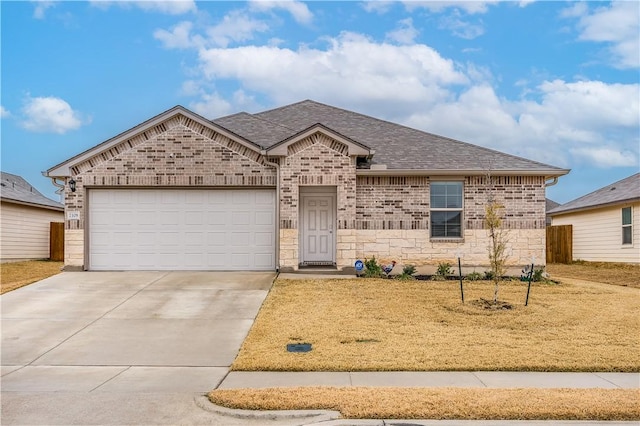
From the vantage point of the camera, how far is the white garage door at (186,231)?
59.9 ft

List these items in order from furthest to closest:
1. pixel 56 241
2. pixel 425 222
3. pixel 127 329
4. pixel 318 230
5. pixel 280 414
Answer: pixel 56 241, pixel 318 230, pixel 425 222, pixel 127 329, pixel 280 414

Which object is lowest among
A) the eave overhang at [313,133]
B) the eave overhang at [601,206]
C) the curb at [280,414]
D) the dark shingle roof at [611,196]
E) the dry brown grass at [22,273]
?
the curb at [280,414]

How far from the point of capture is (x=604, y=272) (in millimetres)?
23078

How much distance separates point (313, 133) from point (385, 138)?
4.27 metres

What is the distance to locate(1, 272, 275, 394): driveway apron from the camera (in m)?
8.59

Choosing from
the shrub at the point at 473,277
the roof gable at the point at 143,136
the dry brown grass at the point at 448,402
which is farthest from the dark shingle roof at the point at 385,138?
the dry brown grass at the point at 448,402

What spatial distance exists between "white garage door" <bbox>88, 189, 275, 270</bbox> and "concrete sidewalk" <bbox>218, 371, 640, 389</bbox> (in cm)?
955

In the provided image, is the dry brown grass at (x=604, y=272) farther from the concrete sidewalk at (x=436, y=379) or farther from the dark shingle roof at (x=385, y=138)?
the concrete sidewalk at (x=436, y=379)

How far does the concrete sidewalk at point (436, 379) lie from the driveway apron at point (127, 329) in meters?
0.60

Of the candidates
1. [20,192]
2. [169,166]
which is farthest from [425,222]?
[20,192]

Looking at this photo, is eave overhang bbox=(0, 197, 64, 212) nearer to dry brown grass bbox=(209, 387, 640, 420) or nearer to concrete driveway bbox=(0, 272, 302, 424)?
concrete driveway bbox=(0, 272, 302, 424)

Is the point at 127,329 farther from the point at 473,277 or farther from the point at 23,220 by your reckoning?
the point at 23,220

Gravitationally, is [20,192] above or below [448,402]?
above

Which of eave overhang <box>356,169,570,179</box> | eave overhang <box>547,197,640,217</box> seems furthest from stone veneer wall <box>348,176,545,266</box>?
eave overhang <box>547,197,640,217</box>
